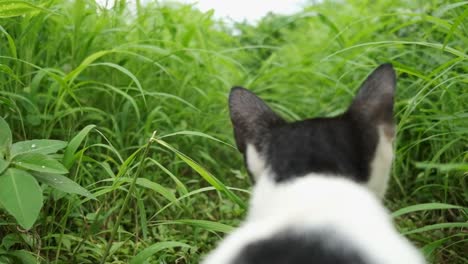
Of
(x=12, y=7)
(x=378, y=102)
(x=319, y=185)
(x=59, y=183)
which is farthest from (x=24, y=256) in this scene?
(x=378, y=102)

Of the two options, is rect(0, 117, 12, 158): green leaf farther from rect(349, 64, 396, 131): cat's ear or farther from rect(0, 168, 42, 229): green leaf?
rect(349, 64, 396, 131): cat's ear

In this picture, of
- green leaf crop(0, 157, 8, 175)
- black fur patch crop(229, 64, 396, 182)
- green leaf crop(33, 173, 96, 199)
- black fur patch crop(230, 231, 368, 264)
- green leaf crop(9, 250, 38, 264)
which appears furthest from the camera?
green leaf crop(9, 250, 38, 264)

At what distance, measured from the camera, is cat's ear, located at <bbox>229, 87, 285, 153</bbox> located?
66.0 inches

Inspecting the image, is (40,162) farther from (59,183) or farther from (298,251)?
(298,251)

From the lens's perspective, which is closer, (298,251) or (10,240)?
(298,251)

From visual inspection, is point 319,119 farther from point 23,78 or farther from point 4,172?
point 23,78

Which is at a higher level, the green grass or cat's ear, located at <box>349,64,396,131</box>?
cat's ear, located at <box>349,64,396,131</box>

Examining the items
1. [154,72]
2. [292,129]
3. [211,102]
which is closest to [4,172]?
[292,129]

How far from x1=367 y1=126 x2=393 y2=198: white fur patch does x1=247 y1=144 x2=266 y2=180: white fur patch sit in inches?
10.5

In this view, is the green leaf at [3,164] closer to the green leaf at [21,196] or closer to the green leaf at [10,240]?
the green leaf at [21,196]

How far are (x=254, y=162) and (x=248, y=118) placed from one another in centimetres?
13

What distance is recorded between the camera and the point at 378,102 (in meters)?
1.61

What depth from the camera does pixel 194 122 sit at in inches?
126

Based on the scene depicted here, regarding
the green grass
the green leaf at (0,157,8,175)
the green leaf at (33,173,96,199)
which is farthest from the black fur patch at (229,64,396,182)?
the green leaf at (0,157,8,175)
